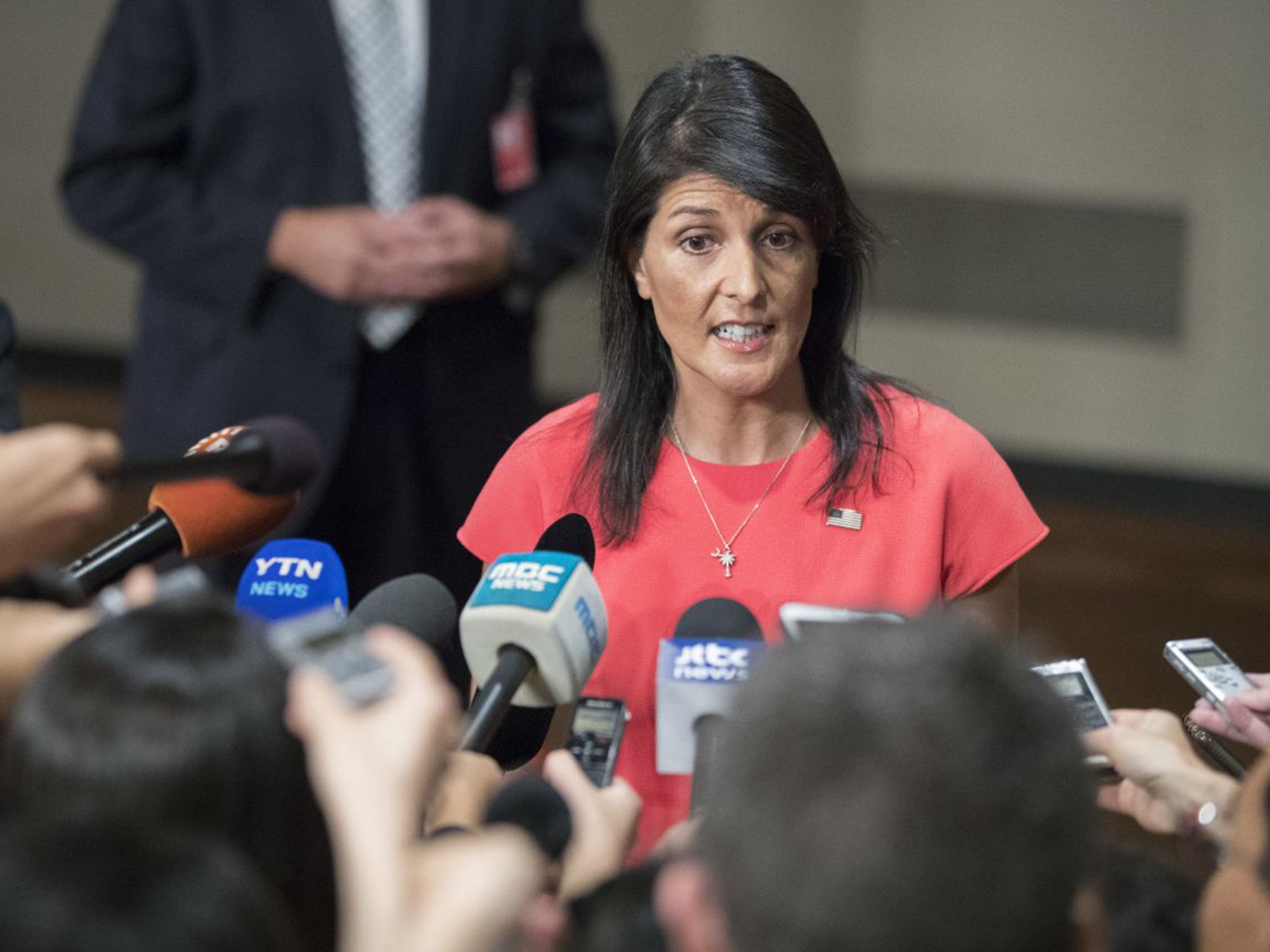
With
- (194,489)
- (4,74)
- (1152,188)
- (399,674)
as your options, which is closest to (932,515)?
(194,489)

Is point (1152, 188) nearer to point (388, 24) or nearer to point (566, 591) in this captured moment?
point (388, 24)

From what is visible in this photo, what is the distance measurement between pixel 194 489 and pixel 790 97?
2.98 ft

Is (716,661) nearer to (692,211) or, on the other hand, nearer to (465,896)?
(465,896)

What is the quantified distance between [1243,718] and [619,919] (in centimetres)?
79

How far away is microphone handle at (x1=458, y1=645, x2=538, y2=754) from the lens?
4.80 feet

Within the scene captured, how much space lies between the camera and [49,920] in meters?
0.91

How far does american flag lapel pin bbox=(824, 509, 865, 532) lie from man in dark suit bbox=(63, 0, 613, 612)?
44.0 inches

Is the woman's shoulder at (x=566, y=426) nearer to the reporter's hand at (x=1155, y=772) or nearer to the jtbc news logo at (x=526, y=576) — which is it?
the jtbc news logo at (x=526, y=576)

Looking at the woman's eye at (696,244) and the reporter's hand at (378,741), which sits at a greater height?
the woman's eye at (696,244)

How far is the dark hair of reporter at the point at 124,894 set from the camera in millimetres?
912

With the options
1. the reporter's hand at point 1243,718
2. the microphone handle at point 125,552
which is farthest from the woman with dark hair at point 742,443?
the microphone handle at point 125,552

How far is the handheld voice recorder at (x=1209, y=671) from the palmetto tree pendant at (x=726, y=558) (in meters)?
0.58

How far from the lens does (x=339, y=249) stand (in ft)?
10.4

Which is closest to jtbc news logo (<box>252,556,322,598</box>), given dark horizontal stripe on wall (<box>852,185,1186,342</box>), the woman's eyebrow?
the woman's eyebrow
